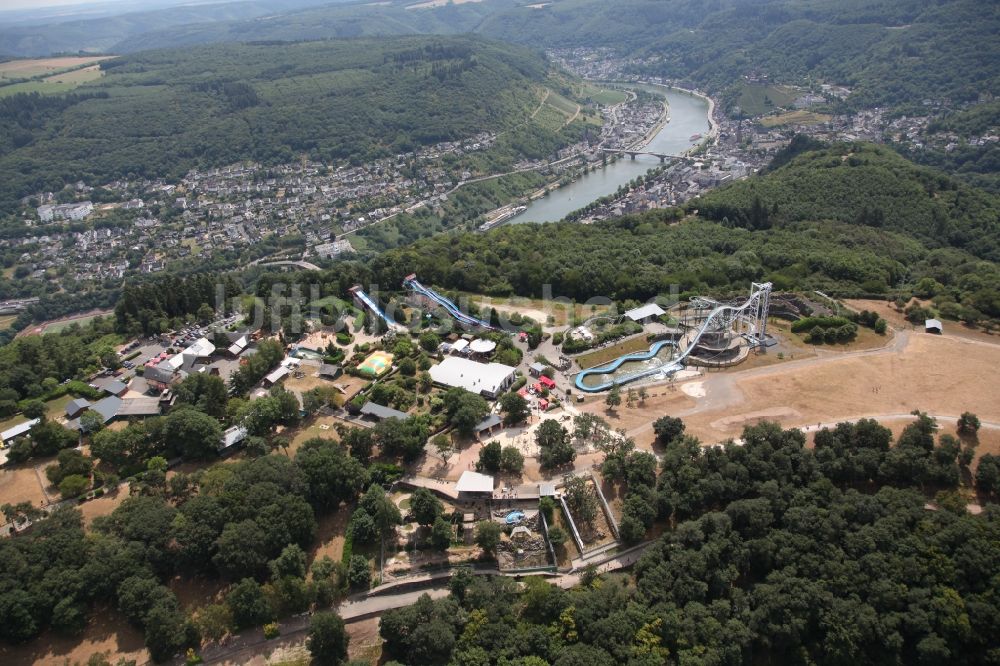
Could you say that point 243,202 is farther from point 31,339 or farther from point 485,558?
point 485,558

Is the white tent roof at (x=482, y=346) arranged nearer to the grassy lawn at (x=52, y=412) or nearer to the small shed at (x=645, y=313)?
the small shed at (x=645, y=313)

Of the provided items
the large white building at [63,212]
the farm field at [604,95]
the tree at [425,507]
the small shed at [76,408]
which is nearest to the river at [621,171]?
the farm field at [604,95]

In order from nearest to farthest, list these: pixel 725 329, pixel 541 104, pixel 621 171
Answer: pixel 725 329 → pixel 621 171 → pixel 541 104

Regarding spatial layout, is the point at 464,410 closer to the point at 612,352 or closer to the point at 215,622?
the point at 612,352

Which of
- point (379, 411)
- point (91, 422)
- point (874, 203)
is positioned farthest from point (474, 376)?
point (874, 203)

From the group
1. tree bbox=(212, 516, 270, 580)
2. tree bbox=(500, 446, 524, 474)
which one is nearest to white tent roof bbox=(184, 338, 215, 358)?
tree bbox=(212, 516, 270, 580)

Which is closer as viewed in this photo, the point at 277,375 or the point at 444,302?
the point at 277,375
